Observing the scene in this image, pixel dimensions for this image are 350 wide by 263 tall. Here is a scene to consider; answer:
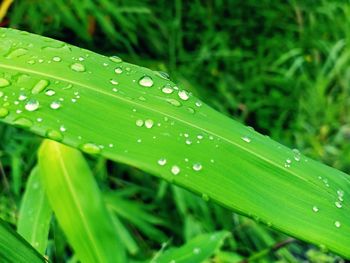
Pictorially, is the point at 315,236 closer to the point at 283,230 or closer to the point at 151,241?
the point at 283,230

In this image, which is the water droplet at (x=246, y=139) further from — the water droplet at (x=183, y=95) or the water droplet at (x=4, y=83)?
the water droplet at (x=4, y=83)

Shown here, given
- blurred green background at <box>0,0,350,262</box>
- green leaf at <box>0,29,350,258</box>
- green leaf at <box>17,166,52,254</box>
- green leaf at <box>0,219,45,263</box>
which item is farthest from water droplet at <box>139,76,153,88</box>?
blurred green background at <box>0,0,350,262</box>

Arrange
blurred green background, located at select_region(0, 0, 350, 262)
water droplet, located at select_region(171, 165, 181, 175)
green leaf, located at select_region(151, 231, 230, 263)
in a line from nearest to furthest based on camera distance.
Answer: water droplet, located at select_region(171, 165, 181, 175) → green leaf, located at select_region(151, 231, 230, 263) → blurred green background, located at select_region(0, 0, 350, 262)

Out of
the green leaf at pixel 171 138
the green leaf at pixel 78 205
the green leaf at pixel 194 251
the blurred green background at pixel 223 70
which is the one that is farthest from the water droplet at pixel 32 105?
the blurred green background at pixel 223 70

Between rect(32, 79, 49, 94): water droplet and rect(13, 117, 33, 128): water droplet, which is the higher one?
rect(13, 117, 33, 128): water droplet

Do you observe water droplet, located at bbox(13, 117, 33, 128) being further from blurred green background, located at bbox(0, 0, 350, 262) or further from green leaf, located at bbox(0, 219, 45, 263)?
blurred green background, located at bbox(0, 0, 350, 262)

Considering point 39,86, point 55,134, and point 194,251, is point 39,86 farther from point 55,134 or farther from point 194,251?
point 194,251

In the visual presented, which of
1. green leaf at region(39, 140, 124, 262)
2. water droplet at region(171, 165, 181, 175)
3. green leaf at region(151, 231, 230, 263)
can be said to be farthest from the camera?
green leaf at region(151, 231, 230, 263)

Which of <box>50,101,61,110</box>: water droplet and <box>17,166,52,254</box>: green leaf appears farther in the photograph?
<box>17,166,52,254</box>: green leaf
